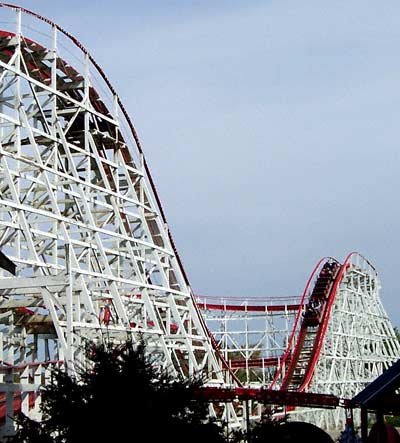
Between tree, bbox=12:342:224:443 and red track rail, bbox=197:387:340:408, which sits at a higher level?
red track rail, bbox=197:387:340:408

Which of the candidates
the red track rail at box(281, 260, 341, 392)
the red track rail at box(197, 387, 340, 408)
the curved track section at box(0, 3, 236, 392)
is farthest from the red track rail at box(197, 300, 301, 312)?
the red track rail at box(197, 387, 340, 408)

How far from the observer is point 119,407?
6.75 m

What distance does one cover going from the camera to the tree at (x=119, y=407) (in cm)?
670

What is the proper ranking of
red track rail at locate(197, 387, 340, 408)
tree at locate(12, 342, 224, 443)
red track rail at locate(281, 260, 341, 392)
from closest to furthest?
1. tree at locate(12, 342, 224, 443)
2. red track rail at locate(197, 387, 340, 408)
3. red track rail at locate(281, 260, 341, 392)

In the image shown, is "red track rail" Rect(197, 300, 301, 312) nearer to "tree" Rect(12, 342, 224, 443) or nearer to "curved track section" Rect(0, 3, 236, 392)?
"curved track section" Rect(0, 3, 236, 392)

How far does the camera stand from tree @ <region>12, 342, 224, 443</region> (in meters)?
6.70

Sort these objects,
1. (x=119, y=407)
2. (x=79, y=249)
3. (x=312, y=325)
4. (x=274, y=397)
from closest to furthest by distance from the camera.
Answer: (x=119, y=407)
(x=274, y=397)
(x=79, y=249)
(x=312, y=325)

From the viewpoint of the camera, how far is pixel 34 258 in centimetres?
1316

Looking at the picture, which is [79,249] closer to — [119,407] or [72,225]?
[72,225]

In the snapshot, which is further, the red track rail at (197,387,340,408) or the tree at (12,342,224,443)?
the red track rail at (197,387,340,408)

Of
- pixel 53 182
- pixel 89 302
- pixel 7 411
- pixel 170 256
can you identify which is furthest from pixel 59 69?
pixel 7 411

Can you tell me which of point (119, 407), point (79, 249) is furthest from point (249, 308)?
point (119, 407)

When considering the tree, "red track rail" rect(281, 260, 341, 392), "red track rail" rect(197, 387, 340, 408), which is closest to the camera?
the tree

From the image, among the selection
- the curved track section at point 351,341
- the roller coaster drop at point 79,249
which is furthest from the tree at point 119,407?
the curved track section at point 351,341
